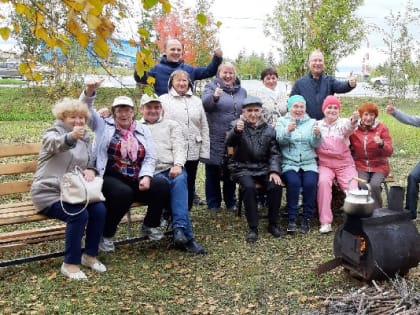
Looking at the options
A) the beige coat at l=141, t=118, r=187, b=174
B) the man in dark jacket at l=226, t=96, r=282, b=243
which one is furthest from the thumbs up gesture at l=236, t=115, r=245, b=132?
the beige coat at l=141, t=118, r=187, b=174

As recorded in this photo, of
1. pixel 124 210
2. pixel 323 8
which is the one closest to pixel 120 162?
pixel 124 210

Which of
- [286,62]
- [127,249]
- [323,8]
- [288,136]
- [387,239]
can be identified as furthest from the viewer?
[286,62]

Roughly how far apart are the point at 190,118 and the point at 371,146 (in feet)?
6.30

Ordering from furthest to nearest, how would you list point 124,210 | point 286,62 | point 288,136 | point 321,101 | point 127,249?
point 286,62
point 321,101
point 288,136
point 127,249
point 124,210

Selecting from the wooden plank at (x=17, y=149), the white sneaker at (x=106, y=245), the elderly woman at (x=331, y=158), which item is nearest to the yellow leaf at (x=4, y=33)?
the wooden plank at (x=17, y=149)

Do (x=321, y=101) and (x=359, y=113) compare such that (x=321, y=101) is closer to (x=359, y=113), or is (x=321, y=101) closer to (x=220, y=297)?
(x=359, y=113)

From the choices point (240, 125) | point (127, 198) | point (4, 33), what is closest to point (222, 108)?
point (240, 125)

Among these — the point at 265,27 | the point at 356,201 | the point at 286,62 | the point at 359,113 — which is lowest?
the point at 356,201

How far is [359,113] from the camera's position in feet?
18.4

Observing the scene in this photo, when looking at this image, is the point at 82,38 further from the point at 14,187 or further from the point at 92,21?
the point at 14,187

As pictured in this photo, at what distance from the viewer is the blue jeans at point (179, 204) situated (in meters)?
4.84

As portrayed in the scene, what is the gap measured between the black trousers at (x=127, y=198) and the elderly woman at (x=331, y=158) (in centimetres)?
171

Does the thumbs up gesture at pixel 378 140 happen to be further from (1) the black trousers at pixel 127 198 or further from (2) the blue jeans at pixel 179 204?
(1) the black trousers at pixel 127 198

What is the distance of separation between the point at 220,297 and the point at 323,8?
12.0 metres
